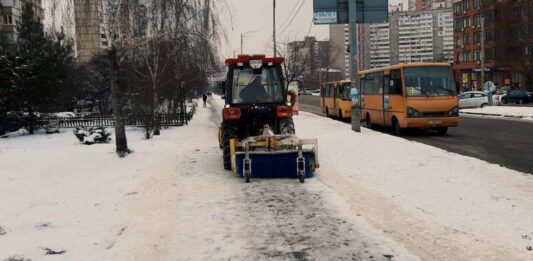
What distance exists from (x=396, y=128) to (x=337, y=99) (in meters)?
11.5

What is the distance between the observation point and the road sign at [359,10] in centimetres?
2225

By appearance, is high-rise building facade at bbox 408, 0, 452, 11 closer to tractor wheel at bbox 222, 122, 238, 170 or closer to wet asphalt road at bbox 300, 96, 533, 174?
wet asphalt road at bbox 300, 96, 533, 174

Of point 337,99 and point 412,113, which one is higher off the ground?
point 337,99

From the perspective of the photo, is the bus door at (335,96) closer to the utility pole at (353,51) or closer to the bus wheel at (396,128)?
the utility pole at (353,51)

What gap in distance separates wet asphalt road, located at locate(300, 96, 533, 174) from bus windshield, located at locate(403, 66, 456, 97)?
5.56 feet

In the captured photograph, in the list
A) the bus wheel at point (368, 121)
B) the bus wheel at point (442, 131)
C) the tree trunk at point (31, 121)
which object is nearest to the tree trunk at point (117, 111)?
the bus wheel at point (442, 131)

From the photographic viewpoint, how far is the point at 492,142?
17141 millimetres

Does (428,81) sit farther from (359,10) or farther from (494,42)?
(494,42)

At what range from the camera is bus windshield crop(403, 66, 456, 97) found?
1998cm

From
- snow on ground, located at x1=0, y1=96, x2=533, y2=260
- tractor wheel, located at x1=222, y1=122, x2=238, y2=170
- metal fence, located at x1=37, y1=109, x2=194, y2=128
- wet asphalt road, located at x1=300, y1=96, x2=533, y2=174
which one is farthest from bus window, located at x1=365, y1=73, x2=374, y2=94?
tractor wheel, located at x1=222, y1=122, x2=238, y2=170

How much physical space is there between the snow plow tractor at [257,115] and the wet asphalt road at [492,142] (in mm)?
5031

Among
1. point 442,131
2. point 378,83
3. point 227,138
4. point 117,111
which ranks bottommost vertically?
point 442,131

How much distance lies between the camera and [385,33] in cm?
11475

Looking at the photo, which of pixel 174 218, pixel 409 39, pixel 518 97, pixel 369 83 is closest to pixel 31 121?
pixel 369 83
